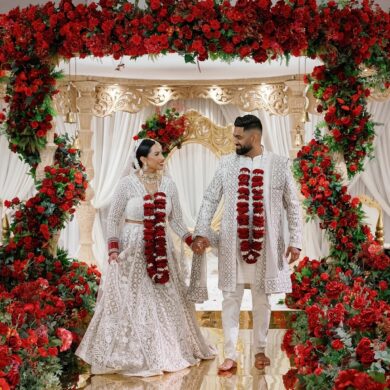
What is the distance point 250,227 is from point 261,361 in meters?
1.05

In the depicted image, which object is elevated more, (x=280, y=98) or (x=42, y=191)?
(x=280, y=98)

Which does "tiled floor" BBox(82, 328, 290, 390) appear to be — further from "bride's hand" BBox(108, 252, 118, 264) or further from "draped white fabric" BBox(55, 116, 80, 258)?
"draped white fabric" BBox(55, 116, 80, 258)

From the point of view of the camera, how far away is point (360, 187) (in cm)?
1191

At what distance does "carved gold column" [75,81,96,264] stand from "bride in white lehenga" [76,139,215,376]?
9.78 ft

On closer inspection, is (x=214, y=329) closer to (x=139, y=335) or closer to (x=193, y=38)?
(x=139, y=335)

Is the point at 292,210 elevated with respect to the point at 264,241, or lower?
elevated

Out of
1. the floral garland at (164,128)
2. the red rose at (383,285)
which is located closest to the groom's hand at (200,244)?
the red rose at (383,285)

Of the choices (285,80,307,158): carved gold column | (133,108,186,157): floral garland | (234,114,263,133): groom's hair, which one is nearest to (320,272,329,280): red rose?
(234,114,263,133): groom's hair

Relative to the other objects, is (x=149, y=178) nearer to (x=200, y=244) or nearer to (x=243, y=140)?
(x=200, y=244)

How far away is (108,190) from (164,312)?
547 centimetres

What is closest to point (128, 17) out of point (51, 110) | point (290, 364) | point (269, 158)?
point (51, 110)

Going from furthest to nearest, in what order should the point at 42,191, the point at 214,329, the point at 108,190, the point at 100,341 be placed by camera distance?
1. the point at 108,190
2. the point at 214,329
3. the point at 42,191
4. the point at 100,341

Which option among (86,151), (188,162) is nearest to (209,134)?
(86,151)

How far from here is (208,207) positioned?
636cm
